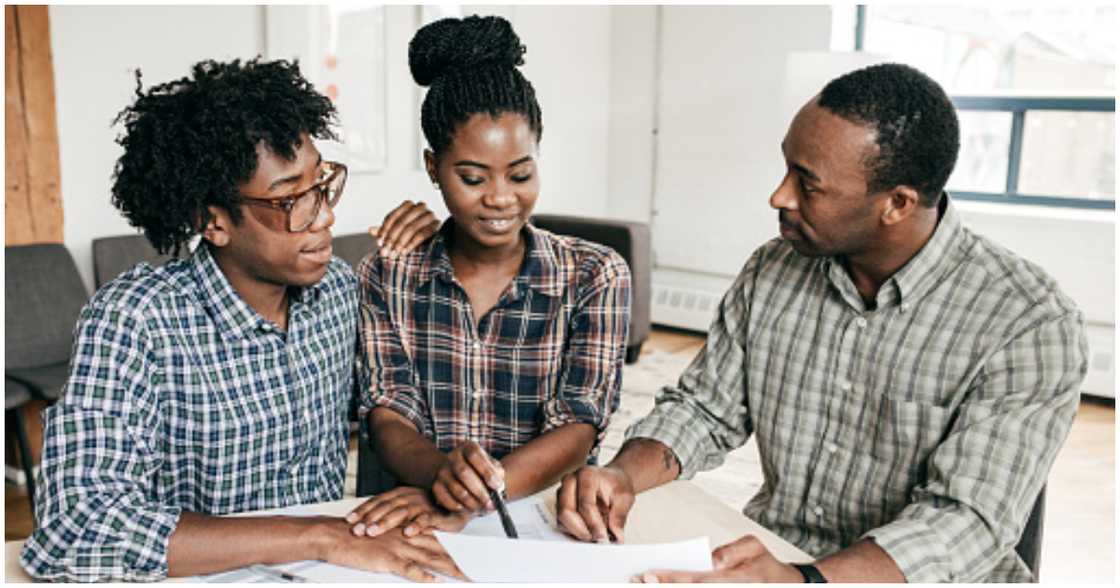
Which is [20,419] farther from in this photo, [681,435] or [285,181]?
[681,435]

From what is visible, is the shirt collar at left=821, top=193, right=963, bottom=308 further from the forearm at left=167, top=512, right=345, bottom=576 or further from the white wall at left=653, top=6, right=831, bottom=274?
the white wall at left=653, top=6, right=831, bottom=274

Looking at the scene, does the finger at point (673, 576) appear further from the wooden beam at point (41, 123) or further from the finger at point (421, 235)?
the wooden beam at point (41, 123)

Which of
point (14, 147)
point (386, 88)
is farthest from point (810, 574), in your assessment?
point (386, 88)

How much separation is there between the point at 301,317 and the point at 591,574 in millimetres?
677

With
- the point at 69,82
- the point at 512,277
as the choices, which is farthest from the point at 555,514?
the point at 69,82

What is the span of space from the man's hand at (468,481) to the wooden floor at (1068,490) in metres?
2.00

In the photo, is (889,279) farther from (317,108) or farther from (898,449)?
(317,108)

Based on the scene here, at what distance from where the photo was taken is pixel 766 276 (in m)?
1.70

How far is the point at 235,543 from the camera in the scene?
4.05 feet

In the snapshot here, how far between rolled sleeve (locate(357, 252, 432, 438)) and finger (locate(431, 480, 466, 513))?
287 mm

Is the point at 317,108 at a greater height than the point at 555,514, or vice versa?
the point at 317,108

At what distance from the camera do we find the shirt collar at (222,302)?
144cm

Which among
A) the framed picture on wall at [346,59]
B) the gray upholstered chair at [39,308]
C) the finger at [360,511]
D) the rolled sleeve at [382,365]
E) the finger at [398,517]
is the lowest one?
the gray upholstered chair at [39,308]

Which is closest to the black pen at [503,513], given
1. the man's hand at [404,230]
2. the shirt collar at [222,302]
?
the shirt collar at [222,302]
